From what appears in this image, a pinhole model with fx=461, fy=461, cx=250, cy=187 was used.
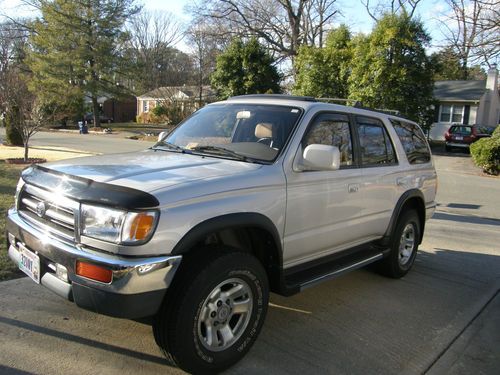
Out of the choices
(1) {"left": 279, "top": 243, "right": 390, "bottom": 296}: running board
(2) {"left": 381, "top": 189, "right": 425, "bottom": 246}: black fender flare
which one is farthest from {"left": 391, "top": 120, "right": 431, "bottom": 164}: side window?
(1) {"left": 279, "top": 243, "right": 390, "bottom": 296}: running board

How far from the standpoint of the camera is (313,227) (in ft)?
12.9

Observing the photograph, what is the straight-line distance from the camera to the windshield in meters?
3.86

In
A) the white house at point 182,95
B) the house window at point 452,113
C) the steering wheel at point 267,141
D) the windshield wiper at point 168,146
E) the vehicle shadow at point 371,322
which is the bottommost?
the vehicle shadow at point 371,322

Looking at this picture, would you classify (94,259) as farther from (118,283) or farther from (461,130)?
(461,130)

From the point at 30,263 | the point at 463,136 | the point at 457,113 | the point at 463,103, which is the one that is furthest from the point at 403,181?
the point at 457,113

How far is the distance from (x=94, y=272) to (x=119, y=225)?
32 cm

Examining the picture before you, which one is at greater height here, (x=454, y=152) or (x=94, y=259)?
(x=94, y=259)

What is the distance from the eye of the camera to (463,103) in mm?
33281

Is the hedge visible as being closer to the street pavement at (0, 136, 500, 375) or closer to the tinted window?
the tinted window

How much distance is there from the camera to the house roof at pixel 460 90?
33.3 meters

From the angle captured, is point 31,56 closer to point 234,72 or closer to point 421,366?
point 234,72

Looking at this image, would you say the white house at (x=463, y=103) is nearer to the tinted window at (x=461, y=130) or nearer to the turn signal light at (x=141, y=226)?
the tinted window at (x=461, y=130)

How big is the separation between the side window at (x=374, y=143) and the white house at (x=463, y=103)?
29592 mm

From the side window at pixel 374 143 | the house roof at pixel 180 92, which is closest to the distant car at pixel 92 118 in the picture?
the house roof at pixel 180 92
